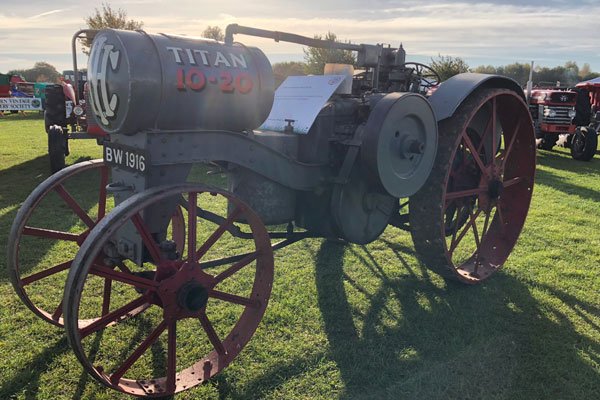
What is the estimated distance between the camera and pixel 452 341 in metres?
2.87

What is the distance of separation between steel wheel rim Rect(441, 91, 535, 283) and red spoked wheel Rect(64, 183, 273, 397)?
1680 mm

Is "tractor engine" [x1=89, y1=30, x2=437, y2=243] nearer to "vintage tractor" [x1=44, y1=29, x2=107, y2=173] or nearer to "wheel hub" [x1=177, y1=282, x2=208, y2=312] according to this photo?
"wheel hub" [x1=177, y1=282, x2=208, y2=312]

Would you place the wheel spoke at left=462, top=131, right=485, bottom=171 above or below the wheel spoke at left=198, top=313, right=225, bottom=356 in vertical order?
above

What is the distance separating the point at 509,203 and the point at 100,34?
3.57 m

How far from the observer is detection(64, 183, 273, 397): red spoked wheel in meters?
1.87

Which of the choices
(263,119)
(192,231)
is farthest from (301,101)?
(192,231)

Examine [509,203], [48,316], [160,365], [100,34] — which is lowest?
[160,365]

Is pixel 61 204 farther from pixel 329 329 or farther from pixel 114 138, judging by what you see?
pixel 329 329

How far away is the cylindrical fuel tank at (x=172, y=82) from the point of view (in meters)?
2.00

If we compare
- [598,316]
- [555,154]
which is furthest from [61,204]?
[555,154]

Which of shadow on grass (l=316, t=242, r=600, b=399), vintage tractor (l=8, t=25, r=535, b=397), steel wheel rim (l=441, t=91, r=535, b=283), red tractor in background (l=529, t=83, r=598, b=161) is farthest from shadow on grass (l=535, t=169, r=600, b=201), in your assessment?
shadow on grass (l=316, t=242, r=600, b=399)

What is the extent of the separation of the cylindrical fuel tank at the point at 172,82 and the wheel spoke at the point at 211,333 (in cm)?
98

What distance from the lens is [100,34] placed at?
2.12 m

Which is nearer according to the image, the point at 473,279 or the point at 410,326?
the point at 410,326
